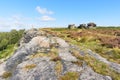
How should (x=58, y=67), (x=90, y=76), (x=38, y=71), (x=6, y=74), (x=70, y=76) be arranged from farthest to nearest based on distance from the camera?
(x=6, y=74) → (x=38, y=71) → (x=58, y=67) → (x=70, y=76) → (x=90, y=76)

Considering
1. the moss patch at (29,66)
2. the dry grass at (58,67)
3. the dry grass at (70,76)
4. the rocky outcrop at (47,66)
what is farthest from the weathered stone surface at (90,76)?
the moss patch at (29,66)

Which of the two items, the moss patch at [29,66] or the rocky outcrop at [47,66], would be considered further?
the moss patch at [29,66]

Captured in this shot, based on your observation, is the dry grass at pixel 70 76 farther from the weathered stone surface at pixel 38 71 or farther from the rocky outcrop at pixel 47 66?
the weathered stone surface at pixel 38 71

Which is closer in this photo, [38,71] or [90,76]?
[90,76]

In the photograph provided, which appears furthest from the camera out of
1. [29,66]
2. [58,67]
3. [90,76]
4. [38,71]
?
[29,66]

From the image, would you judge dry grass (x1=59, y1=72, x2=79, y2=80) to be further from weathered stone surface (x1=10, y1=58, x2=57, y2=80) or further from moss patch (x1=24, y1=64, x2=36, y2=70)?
moss patch (x1=24, y1=64, x2=36, y2=70)

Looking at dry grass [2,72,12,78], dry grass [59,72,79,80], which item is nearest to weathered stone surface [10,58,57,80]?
dry grass [59,72,79,80]

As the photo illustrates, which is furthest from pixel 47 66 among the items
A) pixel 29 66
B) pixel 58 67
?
pixel 29 66

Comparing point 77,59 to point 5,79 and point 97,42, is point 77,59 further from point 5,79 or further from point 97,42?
point 97,42

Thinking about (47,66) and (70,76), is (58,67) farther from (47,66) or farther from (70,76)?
(70,76)

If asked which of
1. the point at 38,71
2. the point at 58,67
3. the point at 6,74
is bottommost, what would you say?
the point at 6,74

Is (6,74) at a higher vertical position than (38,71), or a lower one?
lower

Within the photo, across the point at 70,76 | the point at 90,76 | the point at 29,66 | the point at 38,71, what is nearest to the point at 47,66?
the point at 38,71

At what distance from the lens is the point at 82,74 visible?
62.1 feet
